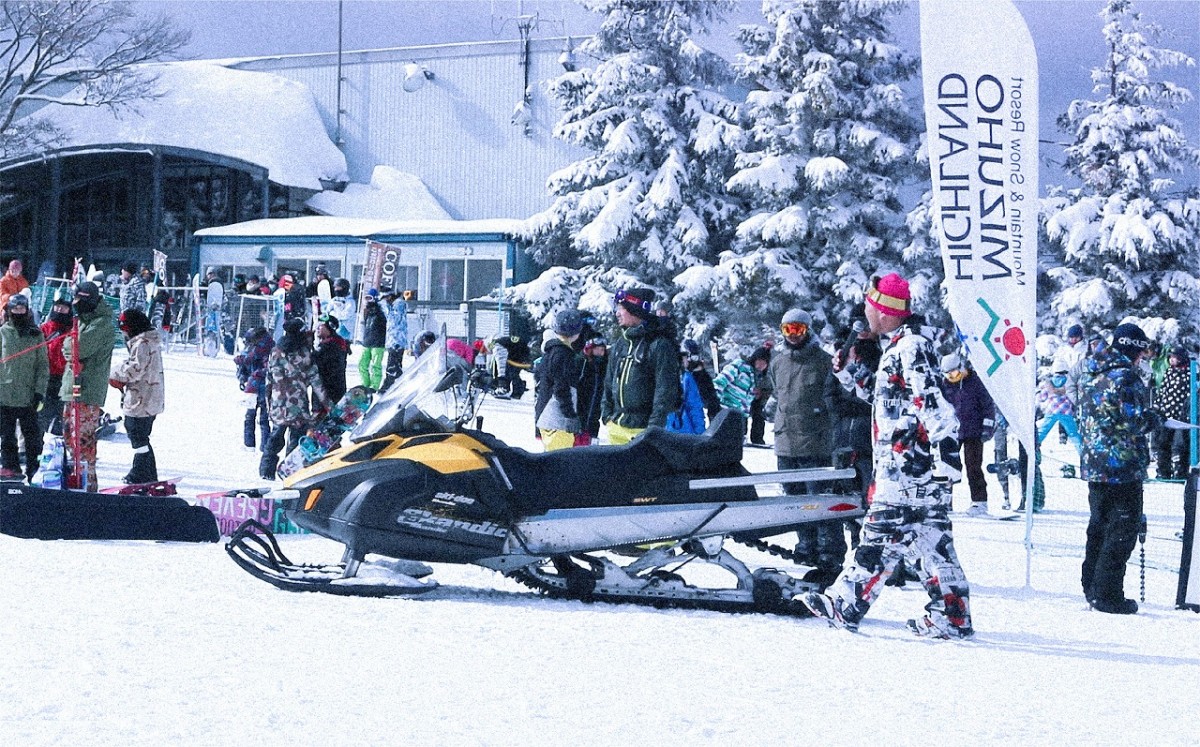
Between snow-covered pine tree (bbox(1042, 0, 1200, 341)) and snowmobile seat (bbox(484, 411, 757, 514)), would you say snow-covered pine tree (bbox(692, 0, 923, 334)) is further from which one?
Result: snowmobile seat (bbox(484, 411, 757, 514))

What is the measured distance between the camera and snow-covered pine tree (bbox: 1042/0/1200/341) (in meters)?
24.6

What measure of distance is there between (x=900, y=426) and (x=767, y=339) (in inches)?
776

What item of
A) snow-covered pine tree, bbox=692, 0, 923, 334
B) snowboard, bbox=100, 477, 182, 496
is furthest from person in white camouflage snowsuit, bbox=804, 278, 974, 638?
snow-covered pine tree, bbox=692, 0, 923, 334

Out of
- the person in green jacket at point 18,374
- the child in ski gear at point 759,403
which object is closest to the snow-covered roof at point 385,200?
the child in ski gear at point 759,403

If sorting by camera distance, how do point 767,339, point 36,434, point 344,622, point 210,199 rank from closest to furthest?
point 344,622
point 36,434
point 767,339
point 210,199

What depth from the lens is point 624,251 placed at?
86.3ft

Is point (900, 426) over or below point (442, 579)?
over

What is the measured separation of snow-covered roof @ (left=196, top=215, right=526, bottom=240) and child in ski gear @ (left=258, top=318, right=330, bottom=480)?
1873 cm

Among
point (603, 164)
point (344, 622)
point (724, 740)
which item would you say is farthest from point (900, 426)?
point (603, 164)

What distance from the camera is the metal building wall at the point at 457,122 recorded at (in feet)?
123

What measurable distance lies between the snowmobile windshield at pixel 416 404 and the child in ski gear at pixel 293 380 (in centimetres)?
429

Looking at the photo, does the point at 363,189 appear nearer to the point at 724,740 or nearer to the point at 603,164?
the point at 603,164

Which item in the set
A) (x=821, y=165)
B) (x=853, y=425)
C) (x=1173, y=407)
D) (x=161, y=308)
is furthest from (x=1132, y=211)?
(x=853, y=425)

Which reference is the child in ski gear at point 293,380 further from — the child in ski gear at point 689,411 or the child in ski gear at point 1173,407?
the child in ski gear at point 1173,407
